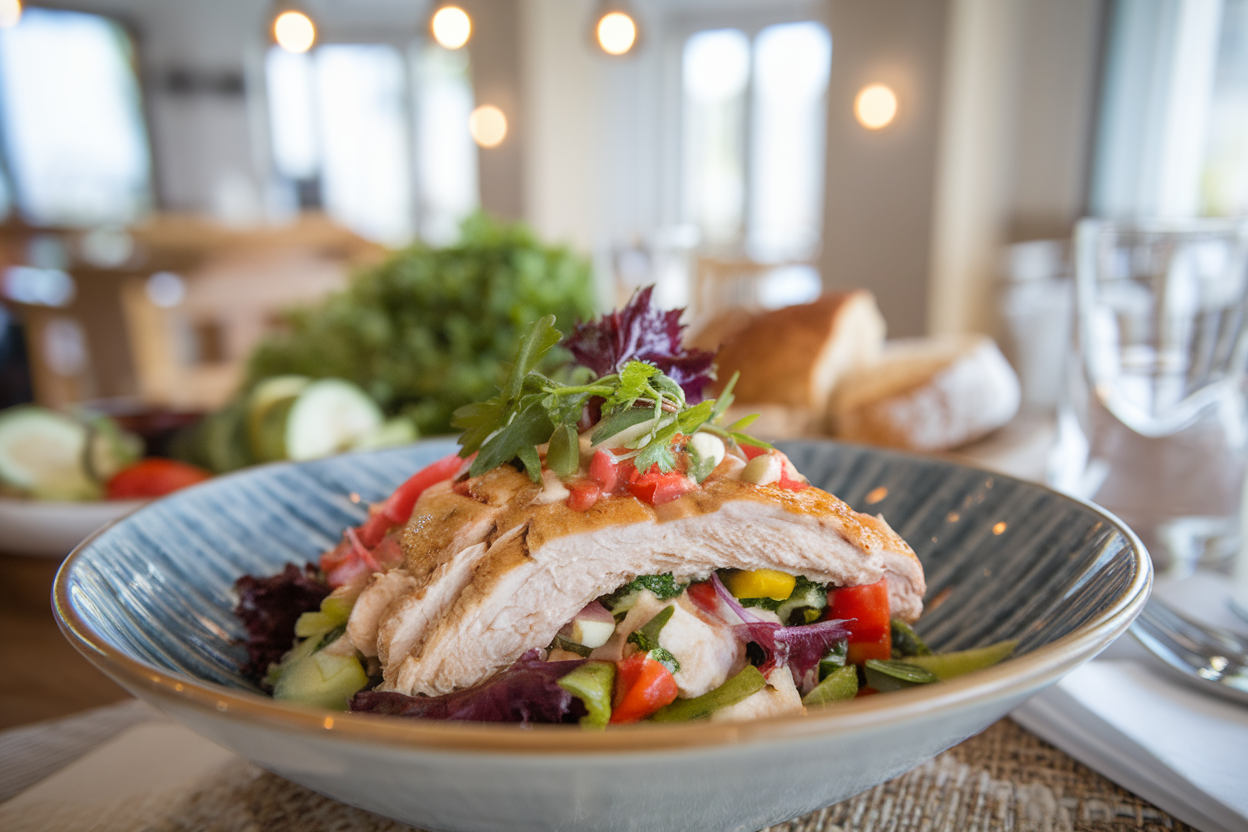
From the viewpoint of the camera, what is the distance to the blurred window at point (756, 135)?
13945 mm

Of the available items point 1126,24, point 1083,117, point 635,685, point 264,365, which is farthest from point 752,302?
point 635,685

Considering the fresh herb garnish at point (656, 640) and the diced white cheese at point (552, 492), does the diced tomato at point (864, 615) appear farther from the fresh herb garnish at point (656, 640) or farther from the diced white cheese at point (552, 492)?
the diced white cheese at point (552, 492)

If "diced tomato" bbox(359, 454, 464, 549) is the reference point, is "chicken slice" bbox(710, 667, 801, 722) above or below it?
below

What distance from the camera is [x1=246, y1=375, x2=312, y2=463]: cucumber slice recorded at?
1.91 m

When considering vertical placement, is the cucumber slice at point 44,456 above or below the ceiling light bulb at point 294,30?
below

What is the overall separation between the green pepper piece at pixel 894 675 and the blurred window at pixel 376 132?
53.3 ft

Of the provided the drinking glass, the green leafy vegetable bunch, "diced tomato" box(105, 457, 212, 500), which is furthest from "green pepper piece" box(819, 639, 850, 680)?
"diced tomato" box(105, 457, 212, 500)

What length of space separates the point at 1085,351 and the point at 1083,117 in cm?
697

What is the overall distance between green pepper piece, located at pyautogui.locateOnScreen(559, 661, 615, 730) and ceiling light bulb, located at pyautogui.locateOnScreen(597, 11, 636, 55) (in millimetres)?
5616

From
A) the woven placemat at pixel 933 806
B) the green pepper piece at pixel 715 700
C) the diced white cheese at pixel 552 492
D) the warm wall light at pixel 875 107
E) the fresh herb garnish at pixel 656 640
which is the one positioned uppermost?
the warm wall light at pixel 875 107

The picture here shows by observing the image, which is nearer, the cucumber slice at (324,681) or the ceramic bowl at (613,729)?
the ceramic bowl at (613,729)

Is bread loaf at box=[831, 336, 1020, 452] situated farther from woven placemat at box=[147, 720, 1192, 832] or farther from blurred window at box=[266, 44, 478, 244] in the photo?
blurred window at box=[266, 44, 478, 244]

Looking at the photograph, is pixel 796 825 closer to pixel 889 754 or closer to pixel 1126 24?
pixel 889 754

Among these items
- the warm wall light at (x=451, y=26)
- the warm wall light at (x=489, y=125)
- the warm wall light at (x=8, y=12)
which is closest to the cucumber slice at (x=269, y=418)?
the warm wall light at (x=451, y=26)
